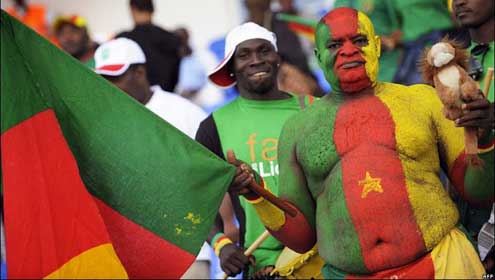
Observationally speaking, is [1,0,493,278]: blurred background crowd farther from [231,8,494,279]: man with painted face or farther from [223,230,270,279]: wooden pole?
[231,8,494,279]: man with painted face

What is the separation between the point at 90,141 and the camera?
21.5 feet

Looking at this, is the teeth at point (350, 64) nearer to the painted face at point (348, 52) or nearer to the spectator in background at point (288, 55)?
the painted face at point (348, 52)

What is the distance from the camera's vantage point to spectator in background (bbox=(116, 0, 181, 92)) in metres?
10.9

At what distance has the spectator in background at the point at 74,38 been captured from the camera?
12.4 meters

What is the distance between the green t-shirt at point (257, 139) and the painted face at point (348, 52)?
1.32 m

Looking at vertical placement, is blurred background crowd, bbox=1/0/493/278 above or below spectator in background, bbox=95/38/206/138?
below

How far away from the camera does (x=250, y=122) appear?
7891 millimetres

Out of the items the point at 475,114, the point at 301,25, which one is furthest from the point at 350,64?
the point at 301,25

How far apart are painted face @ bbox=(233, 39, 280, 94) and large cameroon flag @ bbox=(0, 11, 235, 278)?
149 centimetres

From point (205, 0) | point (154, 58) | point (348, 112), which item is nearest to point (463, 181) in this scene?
point (348, 112)

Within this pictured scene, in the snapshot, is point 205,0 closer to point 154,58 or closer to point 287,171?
point 154,58

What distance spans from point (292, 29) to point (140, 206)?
194 inches

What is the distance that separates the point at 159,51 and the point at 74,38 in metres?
1.91

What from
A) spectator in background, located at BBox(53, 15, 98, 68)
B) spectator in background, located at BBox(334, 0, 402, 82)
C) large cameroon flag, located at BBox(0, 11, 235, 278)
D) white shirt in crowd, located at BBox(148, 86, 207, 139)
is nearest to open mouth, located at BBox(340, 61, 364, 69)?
large cameroon flag, located at BBox(0, 11, 235, 278)
